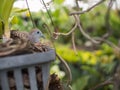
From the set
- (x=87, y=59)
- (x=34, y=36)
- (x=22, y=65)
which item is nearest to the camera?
(x=22, y=65)

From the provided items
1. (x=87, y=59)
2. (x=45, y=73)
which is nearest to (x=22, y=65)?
(x=45, y=73)

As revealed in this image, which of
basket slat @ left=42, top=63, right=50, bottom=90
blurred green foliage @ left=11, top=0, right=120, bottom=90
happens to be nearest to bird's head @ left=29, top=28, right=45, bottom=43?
basket slat @ left=42, top=63, right=50, bottom=90

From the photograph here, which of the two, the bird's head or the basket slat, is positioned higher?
the bird's head

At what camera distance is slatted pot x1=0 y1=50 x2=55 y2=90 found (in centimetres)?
66

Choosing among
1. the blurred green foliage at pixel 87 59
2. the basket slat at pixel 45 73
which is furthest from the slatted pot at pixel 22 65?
the blurred green foliage at pixel 87 59

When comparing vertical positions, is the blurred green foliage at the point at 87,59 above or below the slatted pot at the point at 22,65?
below

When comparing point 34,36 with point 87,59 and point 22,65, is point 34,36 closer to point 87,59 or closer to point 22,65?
point 22,65

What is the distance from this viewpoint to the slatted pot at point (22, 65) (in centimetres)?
66

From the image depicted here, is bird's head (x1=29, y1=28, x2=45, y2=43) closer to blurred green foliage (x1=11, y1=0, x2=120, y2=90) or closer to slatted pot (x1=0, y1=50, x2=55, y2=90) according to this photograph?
slatted pot (x1=0, y1=50, x2=55, y2=90)

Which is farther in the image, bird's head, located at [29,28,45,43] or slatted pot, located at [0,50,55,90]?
bird's head, located at [29,28,45,43]

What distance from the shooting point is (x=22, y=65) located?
26.5 inches

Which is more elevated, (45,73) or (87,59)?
(45,73)

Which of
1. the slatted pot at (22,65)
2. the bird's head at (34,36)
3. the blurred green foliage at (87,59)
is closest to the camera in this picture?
the slatted pot at (22,65)

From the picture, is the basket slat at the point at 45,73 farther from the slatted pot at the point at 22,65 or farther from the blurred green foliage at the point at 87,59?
the blurred green foliage at the point at 87,59
